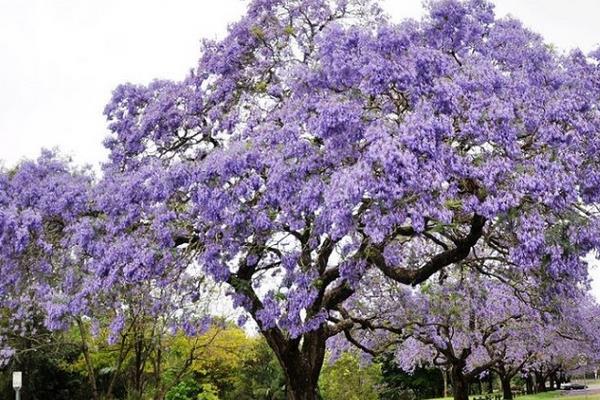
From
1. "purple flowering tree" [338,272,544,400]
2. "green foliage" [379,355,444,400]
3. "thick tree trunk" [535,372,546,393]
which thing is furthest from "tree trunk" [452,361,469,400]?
"thick tree trunk" [535,372,546,393]

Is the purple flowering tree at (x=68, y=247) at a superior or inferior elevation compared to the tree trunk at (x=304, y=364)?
superior

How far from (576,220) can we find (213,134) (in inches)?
262

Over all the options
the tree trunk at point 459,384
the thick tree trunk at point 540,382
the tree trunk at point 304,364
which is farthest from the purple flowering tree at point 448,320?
the thick tree trunk at point 540,382

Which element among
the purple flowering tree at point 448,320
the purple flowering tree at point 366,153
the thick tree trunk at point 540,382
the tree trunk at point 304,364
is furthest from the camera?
the thick tree trunk at point 540,382

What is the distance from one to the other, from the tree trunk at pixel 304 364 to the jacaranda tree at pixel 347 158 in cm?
6

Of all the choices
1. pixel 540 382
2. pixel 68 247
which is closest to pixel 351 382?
pixel 540 382

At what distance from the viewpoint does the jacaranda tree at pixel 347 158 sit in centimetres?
998

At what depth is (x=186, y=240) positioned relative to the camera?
12.8 meters

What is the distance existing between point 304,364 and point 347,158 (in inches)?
220

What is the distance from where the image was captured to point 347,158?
412 inches

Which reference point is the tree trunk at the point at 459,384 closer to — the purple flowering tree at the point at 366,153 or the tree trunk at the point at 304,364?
the tree trunk at the point at 304,364

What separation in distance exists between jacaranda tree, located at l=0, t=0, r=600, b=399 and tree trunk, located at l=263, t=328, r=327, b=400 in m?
→ 0.06

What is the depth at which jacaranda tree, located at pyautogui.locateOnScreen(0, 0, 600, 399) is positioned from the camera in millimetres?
9977

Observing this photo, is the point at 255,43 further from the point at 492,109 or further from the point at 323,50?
the point at 492,109
